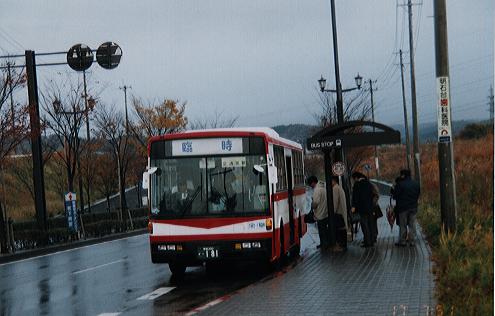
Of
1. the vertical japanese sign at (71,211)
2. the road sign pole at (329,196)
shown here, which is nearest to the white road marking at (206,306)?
the road sign pole at (329,196)

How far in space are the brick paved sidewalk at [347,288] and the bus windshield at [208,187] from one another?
1661 mm

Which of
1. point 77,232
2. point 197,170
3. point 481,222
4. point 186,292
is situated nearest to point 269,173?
point 197,170

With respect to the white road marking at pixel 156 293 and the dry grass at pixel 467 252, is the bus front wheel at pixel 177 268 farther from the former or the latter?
the dry grass at pixel 467 252

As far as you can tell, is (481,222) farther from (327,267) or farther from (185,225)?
(185,225)

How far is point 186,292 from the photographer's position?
15164 mm

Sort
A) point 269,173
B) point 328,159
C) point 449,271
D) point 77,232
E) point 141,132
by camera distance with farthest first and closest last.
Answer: point 141,132
point 77,232
point 328,159
point 269,173
point 449,271

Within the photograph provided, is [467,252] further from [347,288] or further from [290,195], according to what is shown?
[290,195]

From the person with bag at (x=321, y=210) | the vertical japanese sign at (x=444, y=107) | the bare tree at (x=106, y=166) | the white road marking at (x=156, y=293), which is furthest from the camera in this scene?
the bare tree at (x=106, y=166)

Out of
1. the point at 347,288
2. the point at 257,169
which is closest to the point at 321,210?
the point at 257,169

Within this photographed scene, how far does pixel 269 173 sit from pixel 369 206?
17.6 feet

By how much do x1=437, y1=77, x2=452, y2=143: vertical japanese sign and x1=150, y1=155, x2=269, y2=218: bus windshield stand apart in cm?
385

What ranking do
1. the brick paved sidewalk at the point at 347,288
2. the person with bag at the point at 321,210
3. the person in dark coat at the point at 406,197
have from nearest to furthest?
the brick paved sidewalk at the point at 347,288 < the person in dark coat at the point at 406,197 < the person with bag at the point at 321,210

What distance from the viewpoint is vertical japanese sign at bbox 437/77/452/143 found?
1745 cm

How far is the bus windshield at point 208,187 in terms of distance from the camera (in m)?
16.6
